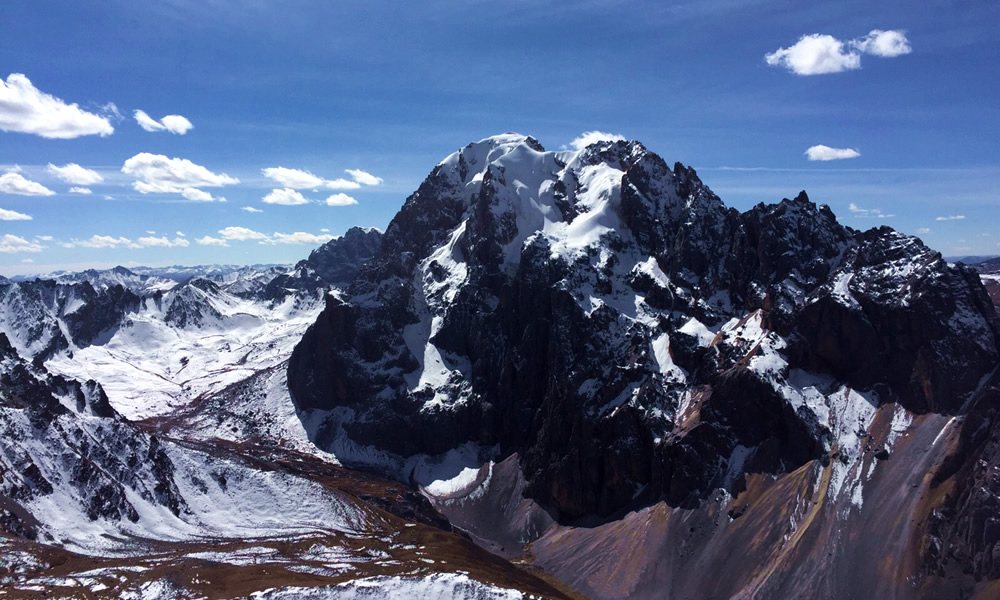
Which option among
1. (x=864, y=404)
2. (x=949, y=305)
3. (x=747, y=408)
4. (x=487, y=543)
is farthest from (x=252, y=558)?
(x=949, y=305)

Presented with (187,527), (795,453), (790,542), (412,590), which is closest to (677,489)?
(795,453)

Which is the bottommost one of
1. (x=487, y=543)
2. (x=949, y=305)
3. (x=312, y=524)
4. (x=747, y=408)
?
(x=487, y=543)

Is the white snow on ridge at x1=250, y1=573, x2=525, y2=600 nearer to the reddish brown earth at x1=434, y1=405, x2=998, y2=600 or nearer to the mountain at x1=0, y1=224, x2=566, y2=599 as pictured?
the mountain at x1=0, y1=224, x2=566, y2=599

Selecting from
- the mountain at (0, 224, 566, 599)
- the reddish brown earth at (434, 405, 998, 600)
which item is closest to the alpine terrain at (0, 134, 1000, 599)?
the reddish brown earth at (434, 405, 998, 600)

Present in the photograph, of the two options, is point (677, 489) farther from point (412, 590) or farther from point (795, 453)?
point (412, 590)

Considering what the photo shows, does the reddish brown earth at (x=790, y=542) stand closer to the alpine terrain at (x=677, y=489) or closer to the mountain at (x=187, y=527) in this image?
the alpine terrain at (x=677, y=489)

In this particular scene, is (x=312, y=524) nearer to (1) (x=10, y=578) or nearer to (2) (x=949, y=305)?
(1) (x=10, y=578)

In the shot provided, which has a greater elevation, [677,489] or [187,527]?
[677,489]

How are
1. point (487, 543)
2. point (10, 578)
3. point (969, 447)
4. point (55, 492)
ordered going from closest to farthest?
point (10, 578) < point (969, 447) < point (55, 492) < point (487, 543)

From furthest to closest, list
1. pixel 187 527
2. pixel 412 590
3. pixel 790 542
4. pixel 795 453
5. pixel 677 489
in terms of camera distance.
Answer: pixel 677 489, pixel 795 453, pixel 187 527, pixel 790 542, pixel 412 590

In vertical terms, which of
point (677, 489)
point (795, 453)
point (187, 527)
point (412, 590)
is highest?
point (795, 453)

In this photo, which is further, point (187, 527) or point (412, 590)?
point (187, 527)
